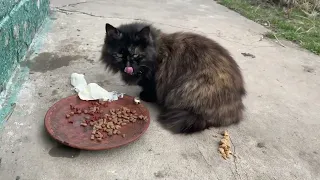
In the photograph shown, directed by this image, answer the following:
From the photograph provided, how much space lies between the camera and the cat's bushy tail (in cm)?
315

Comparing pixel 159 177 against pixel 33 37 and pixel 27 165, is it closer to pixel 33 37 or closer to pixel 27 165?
pixel 27 165

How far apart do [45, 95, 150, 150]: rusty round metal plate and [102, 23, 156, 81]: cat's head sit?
1.42ft

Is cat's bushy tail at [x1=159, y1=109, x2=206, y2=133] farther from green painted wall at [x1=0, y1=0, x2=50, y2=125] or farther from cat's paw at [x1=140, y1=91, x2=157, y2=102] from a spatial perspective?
green painted wall at [x1=0, y1=0, x2=50, y2=125]

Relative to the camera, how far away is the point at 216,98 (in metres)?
3.15

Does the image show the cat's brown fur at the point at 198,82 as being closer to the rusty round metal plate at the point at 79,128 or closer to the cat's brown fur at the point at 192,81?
the cat's brown fur at the point at 192,81

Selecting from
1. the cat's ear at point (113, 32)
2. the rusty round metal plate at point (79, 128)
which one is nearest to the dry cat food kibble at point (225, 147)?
the rusty round metal plate at point (79, 128)

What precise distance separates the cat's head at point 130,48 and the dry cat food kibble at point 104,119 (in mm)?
391

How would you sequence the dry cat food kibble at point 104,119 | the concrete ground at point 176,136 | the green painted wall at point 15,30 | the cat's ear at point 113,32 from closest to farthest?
the concrete ground at point 176,136
the dry cat food kibble at point 104,119
the cat's ear at point 113,32
the green painted wall at point 15,30

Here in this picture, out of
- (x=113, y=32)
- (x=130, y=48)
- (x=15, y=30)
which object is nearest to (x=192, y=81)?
(x=130, y=48)

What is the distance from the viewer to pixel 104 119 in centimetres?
315

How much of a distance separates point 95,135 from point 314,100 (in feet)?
8.64

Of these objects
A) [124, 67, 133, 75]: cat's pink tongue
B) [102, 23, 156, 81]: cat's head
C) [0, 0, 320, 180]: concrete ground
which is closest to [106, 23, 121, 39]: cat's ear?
[102, 23, 156, 81]: cat's head

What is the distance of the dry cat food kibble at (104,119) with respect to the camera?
296 centimetres

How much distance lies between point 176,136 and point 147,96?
0.64 metres
